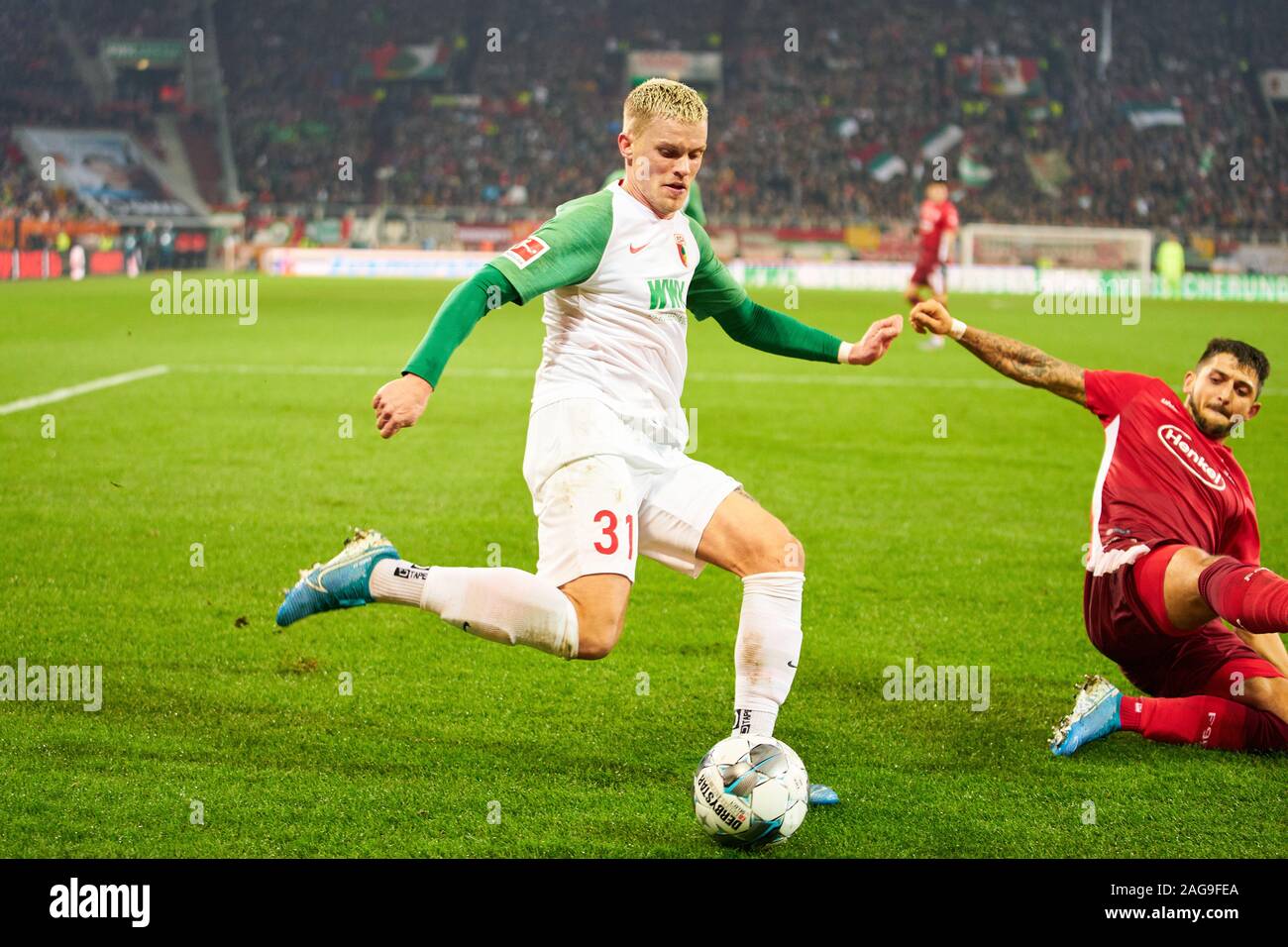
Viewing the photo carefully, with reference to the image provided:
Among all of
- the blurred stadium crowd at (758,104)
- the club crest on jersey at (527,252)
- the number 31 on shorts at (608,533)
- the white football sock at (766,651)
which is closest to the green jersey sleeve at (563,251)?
the club crest on jersey at (527,252)

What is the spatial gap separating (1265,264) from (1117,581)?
3876 centimetres

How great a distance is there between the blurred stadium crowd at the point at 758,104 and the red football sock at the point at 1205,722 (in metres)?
39.1

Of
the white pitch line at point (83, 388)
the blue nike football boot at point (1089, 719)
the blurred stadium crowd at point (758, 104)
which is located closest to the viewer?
the blue nike football boot at point (1089, 719)

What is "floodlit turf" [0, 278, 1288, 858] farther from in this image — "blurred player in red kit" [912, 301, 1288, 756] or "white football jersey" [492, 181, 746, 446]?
"white football jersey" [492, 181, 746, 446]

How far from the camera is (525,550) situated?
Result: 7.44 metres

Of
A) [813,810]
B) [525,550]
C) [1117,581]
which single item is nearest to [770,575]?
[813,810]

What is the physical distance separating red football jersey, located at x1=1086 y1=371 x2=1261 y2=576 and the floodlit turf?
0.71 metres

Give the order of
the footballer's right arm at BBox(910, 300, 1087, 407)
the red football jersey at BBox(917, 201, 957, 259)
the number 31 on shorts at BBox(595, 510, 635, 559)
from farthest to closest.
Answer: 1. the red football jersey at BBox(917, 201, 957, 259)
2. the footballer's right arm at BBox(910, 300, 1087, 407)
3. the number 31 on shorts at BBox(595, 510, 635, 559)

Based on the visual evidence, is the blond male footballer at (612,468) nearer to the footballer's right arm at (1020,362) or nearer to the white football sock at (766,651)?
the white football sock at (766,651)

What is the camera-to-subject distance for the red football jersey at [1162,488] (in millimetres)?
4566

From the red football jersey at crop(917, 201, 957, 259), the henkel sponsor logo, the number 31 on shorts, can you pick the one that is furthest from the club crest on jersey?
the red football jersey at crop(917, 201, 957, 259)

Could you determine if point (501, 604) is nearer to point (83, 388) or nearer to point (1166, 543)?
point (1166, 543)

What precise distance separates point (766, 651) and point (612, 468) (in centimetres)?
69

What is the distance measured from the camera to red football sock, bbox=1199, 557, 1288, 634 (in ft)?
12.7
